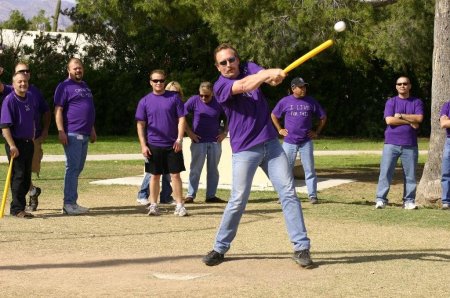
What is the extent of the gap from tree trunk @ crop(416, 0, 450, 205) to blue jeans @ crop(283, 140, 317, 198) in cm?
181

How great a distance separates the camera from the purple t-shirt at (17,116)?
36.2 feet

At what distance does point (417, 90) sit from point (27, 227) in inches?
943

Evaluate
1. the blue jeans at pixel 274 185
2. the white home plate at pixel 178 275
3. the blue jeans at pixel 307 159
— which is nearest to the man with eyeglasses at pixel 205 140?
the blue jeans at pixel 307 159

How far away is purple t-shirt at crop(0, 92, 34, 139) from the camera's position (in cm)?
1104

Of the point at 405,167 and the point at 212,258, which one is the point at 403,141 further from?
the point at 212,258

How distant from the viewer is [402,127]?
1279cm

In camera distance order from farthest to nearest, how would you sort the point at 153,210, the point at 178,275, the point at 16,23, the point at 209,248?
1. the point at 16,23
2. the point at 153,210
3. the point at 209,248
4. the point at 178,275

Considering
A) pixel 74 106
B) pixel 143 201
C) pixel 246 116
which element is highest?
pixel 246 116

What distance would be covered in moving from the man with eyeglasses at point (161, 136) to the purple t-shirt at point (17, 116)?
1.36 meters

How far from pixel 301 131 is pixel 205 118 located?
1.35 metres

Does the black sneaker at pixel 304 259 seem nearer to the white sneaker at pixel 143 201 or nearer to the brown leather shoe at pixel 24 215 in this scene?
the brown leather shoe at pixel 24 215

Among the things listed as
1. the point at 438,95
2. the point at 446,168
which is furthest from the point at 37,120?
the point at 438,95

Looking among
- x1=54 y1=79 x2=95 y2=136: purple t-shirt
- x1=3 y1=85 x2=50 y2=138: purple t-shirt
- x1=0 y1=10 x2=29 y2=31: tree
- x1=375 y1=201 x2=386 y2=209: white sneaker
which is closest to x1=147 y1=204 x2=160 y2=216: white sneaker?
x1=54 y1=79 x2=95 y2=136: purple t-shirt

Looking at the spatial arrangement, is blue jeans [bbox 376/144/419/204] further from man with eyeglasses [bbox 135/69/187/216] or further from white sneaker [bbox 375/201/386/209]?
man with eyeglasses [bbox 135/69/187/216]
